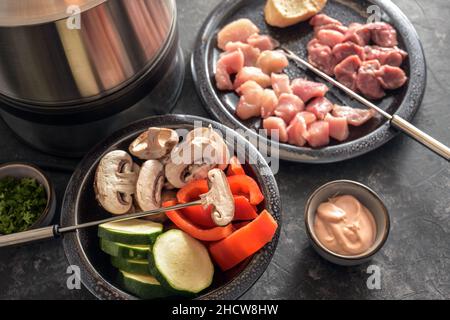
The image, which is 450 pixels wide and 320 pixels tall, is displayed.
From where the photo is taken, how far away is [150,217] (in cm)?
146

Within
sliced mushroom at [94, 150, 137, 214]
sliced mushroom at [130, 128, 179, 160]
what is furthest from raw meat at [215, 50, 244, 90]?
sliced mushroom at [94, 150, 137, 214]

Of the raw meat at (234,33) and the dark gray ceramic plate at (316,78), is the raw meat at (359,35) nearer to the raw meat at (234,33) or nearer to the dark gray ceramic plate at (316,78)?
the dark gray ceramic plate at (316,78)

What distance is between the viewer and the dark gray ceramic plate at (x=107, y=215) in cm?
133

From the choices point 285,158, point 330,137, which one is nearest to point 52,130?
point 285,158

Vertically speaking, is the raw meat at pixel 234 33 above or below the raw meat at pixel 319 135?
above

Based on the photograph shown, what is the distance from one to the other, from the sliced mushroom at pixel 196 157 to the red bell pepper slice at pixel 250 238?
0.20 meters

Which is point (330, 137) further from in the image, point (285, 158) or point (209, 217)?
point (209, 217)

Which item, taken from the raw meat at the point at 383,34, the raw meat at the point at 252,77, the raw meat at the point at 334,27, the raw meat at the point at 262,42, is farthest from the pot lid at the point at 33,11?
the raw meat at the point at 383,34

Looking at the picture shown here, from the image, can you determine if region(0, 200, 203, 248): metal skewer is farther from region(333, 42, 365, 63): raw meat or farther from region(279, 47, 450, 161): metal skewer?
region(333, 42, 365, 63): raw meat

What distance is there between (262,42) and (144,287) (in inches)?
43.3

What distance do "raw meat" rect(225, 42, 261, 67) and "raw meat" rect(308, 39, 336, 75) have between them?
0.21m

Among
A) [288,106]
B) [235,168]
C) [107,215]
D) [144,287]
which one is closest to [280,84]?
[288,106]

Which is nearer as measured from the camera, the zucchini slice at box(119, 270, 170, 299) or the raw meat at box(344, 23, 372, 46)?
the zucchini slice at box(119, 270, 170, 299)

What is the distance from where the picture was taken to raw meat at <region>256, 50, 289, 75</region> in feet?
6.37
